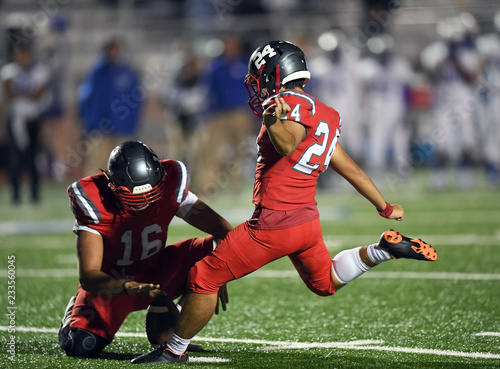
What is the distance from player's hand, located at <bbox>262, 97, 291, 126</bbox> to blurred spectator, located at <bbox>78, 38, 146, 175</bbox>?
7.71 m

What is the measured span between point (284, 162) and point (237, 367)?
0.88 m

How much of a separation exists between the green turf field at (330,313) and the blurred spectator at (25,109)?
3.16m

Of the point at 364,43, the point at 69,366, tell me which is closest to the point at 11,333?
the point at 69,366

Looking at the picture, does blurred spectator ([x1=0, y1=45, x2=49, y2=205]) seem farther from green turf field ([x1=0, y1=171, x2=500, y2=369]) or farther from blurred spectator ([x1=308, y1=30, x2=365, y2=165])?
blurred spectator ([x1=308, y1=30, x2=365, y2=165])

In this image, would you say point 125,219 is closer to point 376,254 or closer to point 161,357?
point 161,357

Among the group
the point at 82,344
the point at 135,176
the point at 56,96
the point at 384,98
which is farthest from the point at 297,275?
the point at 56,96

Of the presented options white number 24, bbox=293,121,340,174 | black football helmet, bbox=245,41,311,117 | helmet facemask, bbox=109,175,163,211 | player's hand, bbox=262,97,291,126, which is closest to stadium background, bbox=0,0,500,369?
helmet facemask, bbox=109,175,163,211

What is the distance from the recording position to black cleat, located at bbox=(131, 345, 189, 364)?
362cm

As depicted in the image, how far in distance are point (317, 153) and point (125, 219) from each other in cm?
91

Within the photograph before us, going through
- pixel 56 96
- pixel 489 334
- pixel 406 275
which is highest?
pixel 489 334

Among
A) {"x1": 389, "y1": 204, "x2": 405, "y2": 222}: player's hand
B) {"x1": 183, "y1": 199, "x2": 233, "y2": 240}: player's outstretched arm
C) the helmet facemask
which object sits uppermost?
the helmet facemask

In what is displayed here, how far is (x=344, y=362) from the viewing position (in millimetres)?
3586

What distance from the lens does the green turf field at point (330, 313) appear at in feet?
12.2

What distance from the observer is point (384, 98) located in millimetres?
13148
